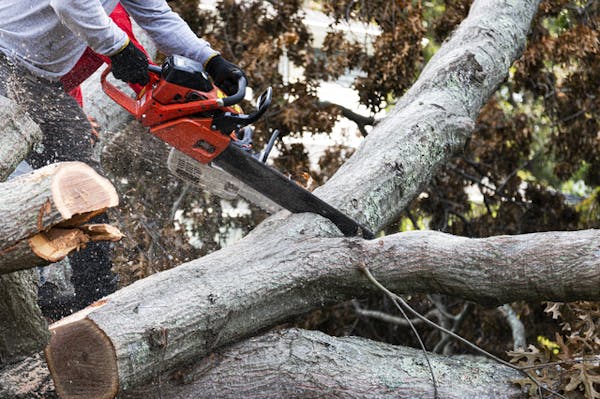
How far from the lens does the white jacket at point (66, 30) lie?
3.11m

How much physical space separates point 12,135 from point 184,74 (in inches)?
31.2

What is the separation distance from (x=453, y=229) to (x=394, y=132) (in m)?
3.19

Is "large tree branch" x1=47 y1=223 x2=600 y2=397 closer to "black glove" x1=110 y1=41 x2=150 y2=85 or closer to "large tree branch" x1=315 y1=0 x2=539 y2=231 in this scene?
"large tree branch" x1=315 y1=0 x2=539 y2=231

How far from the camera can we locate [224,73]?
12.0 ft

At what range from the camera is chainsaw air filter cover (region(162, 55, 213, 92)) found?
10.6ft

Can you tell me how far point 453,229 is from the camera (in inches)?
279

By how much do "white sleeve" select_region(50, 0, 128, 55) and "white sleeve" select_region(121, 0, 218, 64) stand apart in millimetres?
537

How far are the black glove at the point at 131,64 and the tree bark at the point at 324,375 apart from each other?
4.11 ft

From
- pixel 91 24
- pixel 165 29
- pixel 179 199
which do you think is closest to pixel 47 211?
pixel 91 24

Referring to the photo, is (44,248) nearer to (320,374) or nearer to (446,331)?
(320,374)

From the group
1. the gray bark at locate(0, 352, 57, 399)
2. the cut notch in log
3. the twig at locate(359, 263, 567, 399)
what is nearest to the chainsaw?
the twig at locate(359, 263, 567, 399)

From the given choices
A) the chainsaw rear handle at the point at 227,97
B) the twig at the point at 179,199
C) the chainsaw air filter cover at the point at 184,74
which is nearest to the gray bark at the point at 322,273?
the chainsaw rear handle at the point at 227,97

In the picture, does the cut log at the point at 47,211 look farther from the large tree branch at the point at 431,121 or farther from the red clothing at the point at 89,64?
the large tree branch at the point at 431,121

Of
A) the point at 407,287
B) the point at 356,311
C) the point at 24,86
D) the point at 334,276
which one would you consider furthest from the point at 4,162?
the point at 356,311
